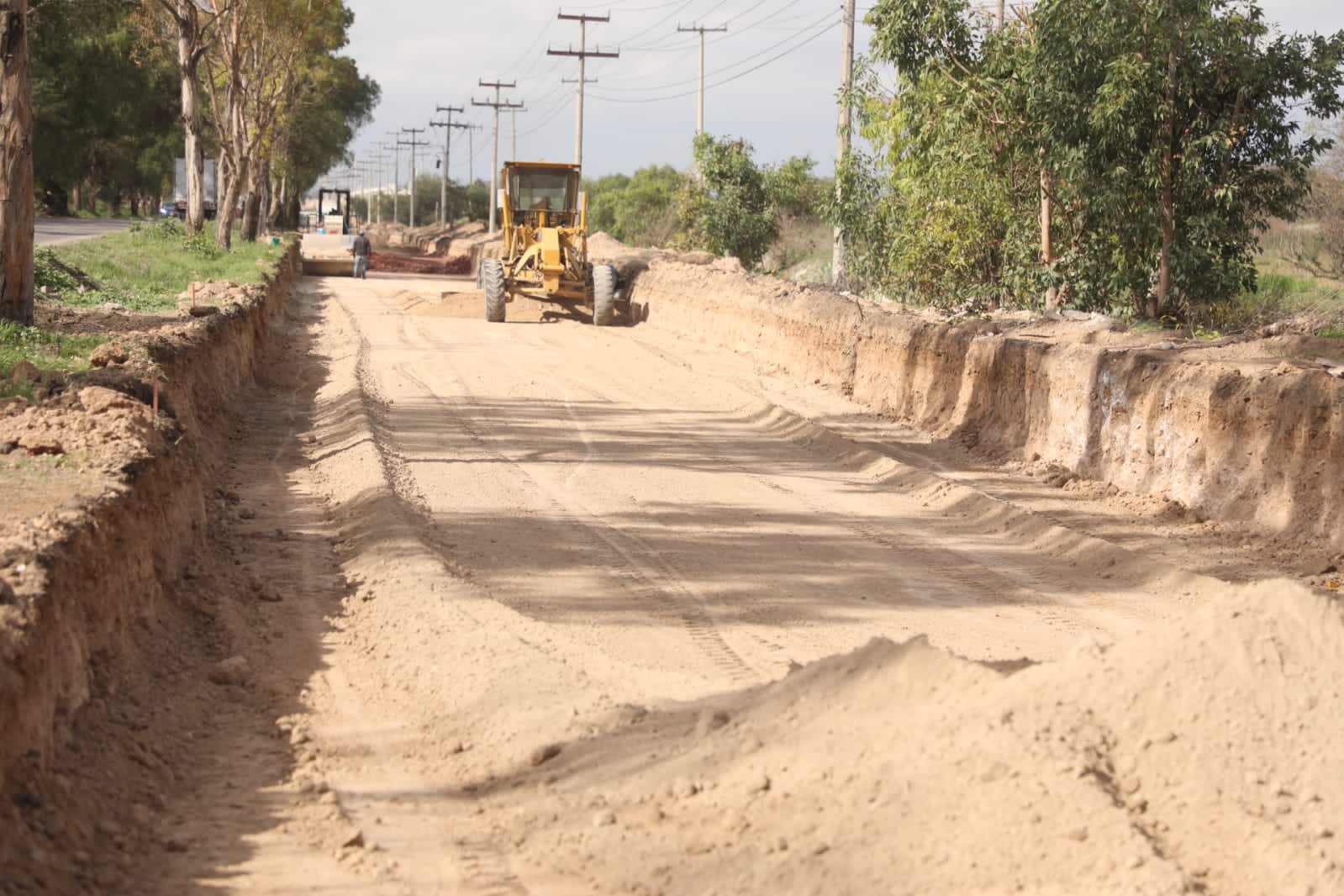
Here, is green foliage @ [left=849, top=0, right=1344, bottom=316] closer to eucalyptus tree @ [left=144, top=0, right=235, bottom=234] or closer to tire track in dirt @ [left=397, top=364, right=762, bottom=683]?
tire track in dirt @ [left=397, top=364, right=762, bottom=683]

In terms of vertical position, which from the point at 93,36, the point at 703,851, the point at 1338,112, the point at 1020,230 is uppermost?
the point at 93,36

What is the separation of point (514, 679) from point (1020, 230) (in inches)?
581

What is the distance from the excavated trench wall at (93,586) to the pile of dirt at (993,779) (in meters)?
1.68

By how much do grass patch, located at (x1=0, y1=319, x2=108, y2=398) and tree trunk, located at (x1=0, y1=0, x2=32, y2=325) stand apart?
37 cm

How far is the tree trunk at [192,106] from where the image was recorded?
2754 cm

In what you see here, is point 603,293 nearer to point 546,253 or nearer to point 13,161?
point 546,253

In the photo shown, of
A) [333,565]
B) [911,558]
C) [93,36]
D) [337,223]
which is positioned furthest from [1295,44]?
[337,223]

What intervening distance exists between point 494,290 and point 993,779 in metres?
22.2

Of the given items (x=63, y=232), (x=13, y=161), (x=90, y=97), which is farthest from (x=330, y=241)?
(x=13, y=161)

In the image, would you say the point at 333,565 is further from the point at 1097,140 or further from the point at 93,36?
the point at 93,36

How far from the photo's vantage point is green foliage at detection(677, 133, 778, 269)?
115 ft

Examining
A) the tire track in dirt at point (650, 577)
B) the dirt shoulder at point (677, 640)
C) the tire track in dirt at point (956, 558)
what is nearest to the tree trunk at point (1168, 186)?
the dirt shoulder at point (677, 640)

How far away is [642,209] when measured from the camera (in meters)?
64.4

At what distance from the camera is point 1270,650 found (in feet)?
16.4
